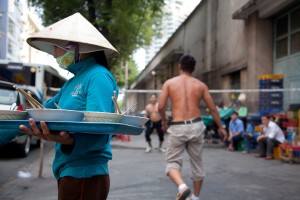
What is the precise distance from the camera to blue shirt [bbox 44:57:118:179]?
7.03 ft

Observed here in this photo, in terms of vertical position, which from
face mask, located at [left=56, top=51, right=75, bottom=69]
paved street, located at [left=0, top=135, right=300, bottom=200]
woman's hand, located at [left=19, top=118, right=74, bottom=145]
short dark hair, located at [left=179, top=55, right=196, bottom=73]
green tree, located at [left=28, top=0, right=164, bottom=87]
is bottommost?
paved street, located at [left=0, top=135, right=300, bottom=200]

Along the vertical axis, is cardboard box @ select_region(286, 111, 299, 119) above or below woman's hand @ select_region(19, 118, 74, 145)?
below

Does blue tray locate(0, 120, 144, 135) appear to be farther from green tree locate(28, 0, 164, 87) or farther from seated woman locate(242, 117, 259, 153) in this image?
green tree locate(28, 0, 164, 87)

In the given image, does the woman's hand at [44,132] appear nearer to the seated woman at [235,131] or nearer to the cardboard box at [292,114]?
the cardboard box at [292,114]

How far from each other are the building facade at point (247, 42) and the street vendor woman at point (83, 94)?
11084 mm

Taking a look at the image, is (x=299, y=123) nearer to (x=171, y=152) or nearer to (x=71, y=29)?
(x=171, y=152)

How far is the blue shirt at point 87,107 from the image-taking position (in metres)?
2.14

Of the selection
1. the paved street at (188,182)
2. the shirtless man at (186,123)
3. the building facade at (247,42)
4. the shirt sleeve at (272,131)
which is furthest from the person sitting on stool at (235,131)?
the shirtless man at (186,123)

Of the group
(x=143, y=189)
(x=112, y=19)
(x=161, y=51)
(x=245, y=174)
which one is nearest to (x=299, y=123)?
(x=245, y=174)

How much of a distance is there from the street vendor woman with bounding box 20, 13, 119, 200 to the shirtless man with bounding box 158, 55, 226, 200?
301 cm

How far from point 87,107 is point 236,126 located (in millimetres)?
11293

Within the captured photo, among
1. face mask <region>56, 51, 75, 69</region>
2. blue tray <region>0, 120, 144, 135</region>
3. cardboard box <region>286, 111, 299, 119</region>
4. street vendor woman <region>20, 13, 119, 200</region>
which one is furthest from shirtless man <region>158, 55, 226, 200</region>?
cardboard box <region>286, 111, 299, 119</region>

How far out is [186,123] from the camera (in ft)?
18.0

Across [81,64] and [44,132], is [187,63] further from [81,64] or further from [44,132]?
[44,132]
